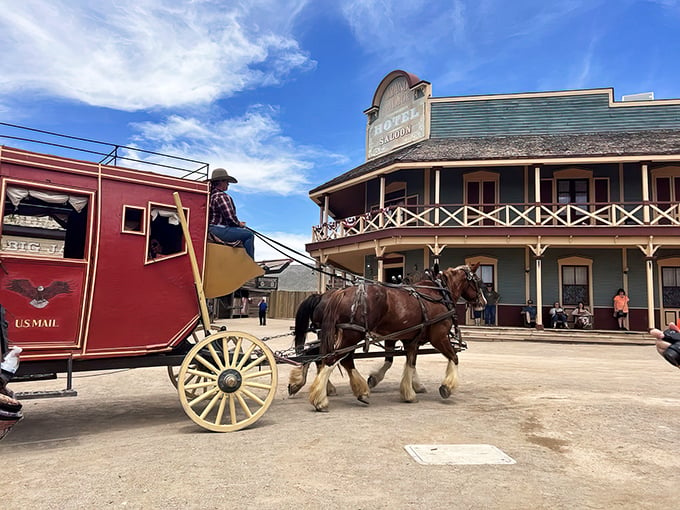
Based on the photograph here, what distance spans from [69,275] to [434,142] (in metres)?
18.2

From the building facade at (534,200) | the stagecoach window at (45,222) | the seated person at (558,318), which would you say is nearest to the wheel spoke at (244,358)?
the stagecoach window at (45,222)

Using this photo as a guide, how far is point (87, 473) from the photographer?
3453mm

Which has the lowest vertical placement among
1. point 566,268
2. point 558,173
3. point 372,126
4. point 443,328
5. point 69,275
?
point 443,328

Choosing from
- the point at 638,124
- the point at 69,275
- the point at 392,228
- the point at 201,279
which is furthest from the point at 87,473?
the point at 638,124

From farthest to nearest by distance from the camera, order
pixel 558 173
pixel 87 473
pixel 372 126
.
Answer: pixel 372 126 < pixel 558 173 < pixel 87 473

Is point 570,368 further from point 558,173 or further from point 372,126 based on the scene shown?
point 372,126

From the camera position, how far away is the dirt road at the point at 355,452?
3111 millimetres

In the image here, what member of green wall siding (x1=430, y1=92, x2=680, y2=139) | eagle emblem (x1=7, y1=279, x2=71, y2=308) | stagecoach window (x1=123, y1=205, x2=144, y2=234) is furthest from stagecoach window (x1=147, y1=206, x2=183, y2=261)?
green wall siding (x1=430, y1=92, x2=680, y2=139)

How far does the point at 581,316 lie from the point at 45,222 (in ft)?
57.6

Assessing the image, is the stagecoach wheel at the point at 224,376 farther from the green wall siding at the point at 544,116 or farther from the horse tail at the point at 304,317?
the green wall siding at the point at 544,116

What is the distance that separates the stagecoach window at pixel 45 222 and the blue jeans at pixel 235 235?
1.40 m

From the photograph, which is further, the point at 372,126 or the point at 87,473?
the point at 372,126

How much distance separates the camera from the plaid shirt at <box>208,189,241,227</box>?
559cm

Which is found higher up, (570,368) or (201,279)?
(201,279)
